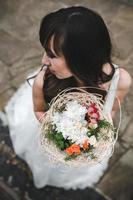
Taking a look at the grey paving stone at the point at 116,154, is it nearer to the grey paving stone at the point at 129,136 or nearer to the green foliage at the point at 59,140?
the grey paving stone at the point at 129,136

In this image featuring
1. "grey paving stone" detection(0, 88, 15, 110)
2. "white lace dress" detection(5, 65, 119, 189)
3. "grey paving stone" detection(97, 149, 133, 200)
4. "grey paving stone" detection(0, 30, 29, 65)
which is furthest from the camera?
"grey paving stone" detection(0, 30, 29, 65)

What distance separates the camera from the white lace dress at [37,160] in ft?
12.4

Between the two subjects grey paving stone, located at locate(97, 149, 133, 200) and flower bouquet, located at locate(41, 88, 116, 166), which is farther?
grey paving stone, located at locate(97, 149, 133, 200)

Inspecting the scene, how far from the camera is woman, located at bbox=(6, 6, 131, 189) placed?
104 inches

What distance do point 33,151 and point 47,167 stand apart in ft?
0.70

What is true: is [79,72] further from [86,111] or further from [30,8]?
[30,8]

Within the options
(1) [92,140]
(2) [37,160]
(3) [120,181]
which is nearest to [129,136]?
(3) [120,181]

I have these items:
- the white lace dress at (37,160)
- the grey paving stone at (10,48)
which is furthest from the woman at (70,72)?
the grey paving stone at (10,48)

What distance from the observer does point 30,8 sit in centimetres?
547

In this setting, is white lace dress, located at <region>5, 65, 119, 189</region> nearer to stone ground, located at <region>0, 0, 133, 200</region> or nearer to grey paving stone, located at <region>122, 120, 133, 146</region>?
stone ground, located at <region>0, 0, 133, 200</region>

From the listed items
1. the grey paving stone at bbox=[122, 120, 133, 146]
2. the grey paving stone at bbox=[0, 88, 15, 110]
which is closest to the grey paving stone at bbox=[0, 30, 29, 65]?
the grey paving stone at bbox=[0, 88, 15, 110]

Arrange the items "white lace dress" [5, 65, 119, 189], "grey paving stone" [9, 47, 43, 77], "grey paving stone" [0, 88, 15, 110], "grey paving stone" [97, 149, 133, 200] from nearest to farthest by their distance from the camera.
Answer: "white lace dress" [5, 65, 119, 189] < "grey paving stone" [97, 149, 133, 200] < "grey paving stone" [0, 88, 15, 110] < "grey paving stone" [9, 47, 43, 77]

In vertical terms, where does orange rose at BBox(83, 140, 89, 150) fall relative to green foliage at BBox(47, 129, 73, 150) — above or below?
below

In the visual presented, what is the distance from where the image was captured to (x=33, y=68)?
4863 millimetres
